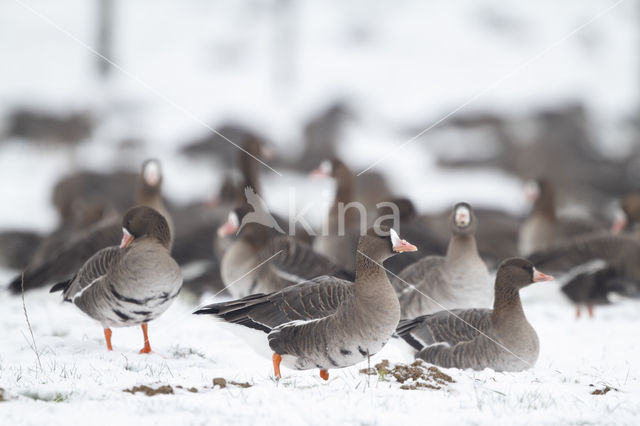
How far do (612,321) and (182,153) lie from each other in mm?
15662

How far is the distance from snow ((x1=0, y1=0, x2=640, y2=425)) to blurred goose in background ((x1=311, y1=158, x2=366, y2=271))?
2328 mm

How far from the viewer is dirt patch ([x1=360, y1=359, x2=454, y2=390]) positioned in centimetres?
577

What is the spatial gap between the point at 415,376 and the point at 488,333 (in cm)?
123

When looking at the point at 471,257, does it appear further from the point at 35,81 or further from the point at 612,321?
the point at 35,81

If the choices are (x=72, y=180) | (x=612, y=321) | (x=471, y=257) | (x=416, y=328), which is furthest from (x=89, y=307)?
(x=72, y=180)

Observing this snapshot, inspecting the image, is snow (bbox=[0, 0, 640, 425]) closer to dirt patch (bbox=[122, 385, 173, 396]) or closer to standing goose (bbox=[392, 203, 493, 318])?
standing goose (bbox=[392, 203, 493, 318])

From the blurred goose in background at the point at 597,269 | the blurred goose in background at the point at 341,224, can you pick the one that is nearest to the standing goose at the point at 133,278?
the blurred goose in background at the point at 341,224

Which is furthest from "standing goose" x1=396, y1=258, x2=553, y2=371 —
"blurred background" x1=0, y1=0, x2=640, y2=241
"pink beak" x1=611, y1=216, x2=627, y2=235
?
"blurred background" x1=0, y1=0, x2=640, y2=241

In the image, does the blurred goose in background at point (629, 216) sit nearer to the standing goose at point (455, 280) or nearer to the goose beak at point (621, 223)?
the goose beak at point (621, 223)

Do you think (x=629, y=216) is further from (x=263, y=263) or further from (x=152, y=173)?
(x=152, y=173)

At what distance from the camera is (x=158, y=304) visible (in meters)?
6.81

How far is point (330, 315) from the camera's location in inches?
244

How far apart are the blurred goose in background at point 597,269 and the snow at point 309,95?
13.0 inches

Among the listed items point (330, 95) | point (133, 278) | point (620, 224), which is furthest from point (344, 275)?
point (330, 95)
